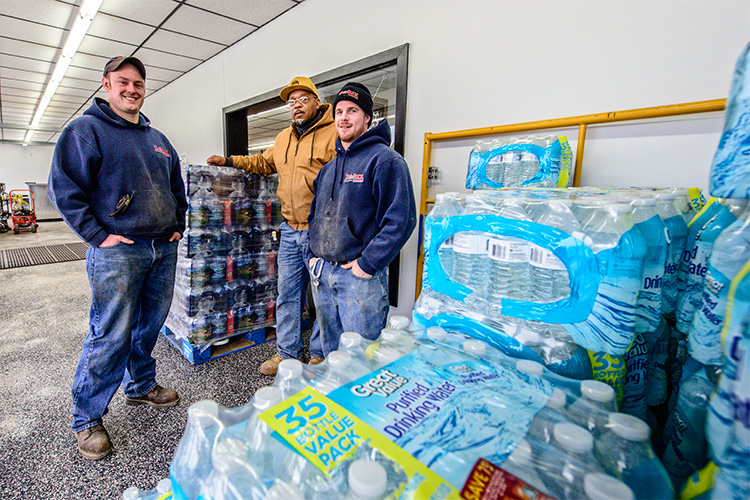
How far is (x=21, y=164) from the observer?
51.5 ft

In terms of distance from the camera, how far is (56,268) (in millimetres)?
5473

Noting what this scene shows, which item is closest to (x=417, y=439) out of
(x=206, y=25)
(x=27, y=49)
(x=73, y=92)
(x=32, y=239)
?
(x=206, y=25)

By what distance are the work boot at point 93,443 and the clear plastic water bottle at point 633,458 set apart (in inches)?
83.4

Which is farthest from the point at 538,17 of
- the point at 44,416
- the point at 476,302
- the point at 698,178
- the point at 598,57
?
the point at 44,416

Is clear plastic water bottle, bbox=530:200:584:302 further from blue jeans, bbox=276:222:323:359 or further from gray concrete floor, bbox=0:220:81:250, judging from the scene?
gray concrete floor, bbox=0:220:81:250

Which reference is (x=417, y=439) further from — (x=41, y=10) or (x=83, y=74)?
(x=83, y=74)

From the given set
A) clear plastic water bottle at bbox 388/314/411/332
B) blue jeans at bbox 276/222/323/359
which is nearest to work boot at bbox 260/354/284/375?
blue jeans at bbox 276/222/323/359

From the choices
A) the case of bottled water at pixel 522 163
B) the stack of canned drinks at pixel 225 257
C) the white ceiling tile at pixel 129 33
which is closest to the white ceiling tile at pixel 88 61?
the white ceiling tile at pixel 129 33

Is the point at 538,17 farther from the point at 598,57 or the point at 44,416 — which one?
the point at 44,416

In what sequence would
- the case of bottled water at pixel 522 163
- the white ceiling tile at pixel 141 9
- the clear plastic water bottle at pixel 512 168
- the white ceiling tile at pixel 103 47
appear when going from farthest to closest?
1. the white ceiling tile at pixel 103 47
2. the white ceiling tile at pixel 141 9
3. the clear plastic water bottle at pixel 512 168
4. the case of bottled water at pixel 522 163

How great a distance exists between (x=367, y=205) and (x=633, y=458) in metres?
1.40

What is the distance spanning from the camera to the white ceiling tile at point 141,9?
348cm

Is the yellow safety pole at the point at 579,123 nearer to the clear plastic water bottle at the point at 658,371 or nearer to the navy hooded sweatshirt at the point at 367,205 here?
the navy hooded sweatshirt at the point at 367,205

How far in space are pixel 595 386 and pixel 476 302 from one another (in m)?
0.34
